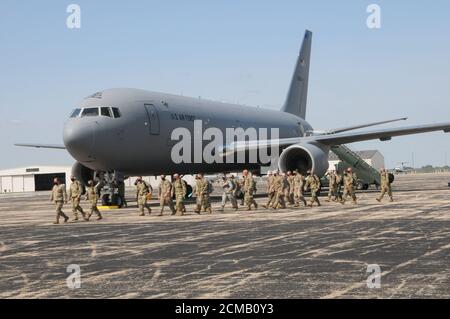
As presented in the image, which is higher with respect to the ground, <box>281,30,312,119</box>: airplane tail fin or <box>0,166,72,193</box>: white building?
<box>281,30,312,119</box>: airplane tail fin

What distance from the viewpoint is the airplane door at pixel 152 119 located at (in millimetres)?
25703

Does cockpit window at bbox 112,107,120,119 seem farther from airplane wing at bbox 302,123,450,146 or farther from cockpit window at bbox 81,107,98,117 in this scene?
airplane wing at bbox 302,123,450,146

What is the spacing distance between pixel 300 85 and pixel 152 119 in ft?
67.4

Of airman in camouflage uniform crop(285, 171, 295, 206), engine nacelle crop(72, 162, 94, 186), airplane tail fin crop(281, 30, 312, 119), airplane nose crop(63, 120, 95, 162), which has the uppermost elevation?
airplane tail fin crop(281, 30, 312, 119)

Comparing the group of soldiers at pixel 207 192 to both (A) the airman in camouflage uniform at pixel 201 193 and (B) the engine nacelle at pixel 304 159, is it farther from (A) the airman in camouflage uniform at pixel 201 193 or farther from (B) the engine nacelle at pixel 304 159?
(B) the engine nacelle at pixel 304 159

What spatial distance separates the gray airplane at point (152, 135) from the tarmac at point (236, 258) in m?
6.50

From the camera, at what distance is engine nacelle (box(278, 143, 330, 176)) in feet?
93.0

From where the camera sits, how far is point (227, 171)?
3259cm

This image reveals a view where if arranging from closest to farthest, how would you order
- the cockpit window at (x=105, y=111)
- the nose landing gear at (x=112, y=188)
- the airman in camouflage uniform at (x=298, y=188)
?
1. the airman in camouflage uniform at (x=298, y=188)
2. the cockpit window at (x=105, y=111)
3. the nose landing gear at (x=112, y=188)

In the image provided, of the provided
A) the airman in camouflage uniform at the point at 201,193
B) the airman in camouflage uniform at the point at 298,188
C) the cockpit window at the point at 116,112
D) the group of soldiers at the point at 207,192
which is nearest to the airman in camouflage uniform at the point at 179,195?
the group of soldiers at the point at 207,192

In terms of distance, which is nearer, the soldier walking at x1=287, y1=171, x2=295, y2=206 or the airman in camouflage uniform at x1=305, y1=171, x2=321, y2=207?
the airman in camouflage uniform at x1=305, y1=171, x2=321, y2=207

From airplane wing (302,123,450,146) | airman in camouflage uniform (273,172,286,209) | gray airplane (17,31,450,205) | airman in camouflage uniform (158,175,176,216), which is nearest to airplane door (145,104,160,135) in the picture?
gray airplane (17,31,450,205)
